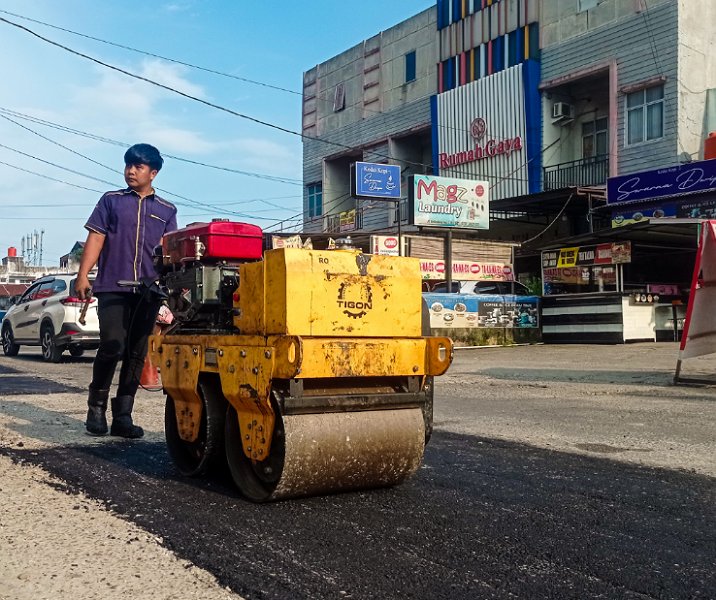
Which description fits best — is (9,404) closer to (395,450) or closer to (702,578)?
(395,450)

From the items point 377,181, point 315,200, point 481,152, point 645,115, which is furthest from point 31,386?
point 315,200

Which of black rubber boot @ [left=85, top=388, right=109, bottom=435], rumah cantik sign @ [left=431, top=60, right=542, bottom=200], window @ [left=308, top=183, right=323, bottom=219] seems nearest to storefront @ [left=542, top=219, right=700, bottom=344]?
rumah cantik sign @ [left=431, top=60, right=542, bottom=200]

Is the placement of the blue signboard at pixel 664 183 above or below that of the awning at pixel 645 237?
above

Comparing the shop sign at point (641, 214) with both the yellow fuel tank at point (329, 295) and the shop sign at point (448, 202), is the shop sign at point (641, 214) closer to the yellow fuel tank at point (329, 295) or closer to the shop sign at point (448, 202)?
the shop sign at point (448, 202)

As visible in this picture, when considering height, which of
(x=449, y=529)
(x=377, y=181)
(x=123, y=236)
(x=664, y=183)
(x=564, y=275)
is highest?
(x=377, y=181)

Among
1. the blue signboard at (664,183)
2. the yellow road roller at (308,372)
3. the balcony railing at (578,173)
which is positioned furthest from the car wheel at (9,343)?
the balcony railing at (578,173)

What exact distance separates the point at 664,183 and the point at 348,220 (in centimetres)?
1752

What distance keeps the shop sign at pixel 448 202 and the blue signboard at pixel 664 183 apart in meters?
3.62

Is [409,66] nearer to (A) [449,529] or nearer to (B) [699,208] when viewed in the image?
(B) [699,208]

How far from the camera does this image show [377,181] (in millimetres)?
24109

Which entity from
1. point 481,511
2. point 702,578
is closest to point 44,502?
point 481,511

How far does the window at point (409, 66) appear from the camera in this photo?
3359cm

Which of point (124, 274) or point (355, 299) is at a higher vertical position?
point (124, 274)

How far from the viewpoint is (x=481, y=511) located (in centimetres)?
367
